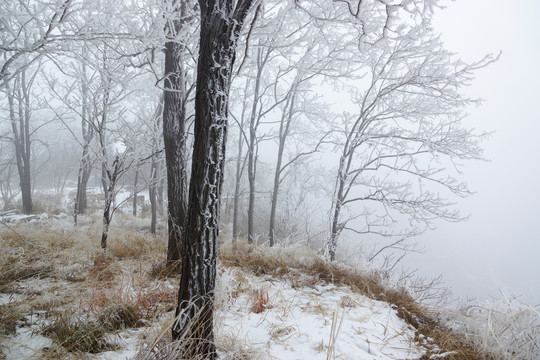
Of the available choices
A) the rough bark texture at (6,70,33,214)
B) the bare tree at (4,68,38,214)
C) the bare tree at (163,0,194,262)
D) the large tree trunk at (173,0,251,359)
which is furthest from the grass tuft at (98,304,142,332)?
the rough bark texture at (6,70,33,214)

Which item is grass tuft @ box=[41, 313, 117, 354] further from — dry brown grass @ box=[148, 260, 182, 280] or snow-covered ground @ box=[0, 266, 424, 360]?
dry brown grass @ box=[148, 260, 182, 280]

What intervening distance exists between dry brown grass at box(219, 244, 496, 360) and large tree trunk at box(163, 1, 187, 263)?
93 cm

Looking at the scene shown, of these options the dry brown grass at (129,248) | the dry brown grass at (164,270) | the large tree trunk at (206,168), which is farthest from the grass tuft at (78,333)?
the dry brown grass at (129,248)

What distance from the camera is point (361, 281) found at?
335 centimetres

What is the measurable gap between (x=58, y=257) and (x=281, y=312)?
329 centimetres

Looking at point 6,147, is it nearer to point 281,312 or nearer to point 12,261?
point 12,261

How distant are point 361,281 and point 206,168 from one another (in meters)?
2.92

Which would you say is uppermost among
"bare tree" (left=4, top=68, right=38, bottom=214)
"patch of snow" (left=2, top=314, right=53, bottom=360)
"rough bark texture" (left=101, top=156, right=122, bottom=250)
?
"bare tree" (left=4, top=68, right=38, bottom=214)

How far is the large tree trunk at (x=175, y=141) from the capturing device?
3400 millimetres

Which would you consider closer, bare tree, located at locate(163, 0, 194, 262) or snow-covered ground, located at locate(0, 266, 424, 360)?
snow-covered ground, located at locate(0, 266, 424, 360)

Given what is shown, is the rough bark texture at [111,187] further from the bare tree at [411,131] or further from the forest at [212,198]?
the bare tree at [411,131]

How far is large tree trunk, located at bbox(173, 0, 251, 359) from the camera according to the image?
1.36m

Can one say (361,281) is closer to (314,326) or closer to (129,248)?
(314,326)

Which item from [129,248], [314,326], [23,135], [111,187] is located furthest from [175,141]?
[23,135]
